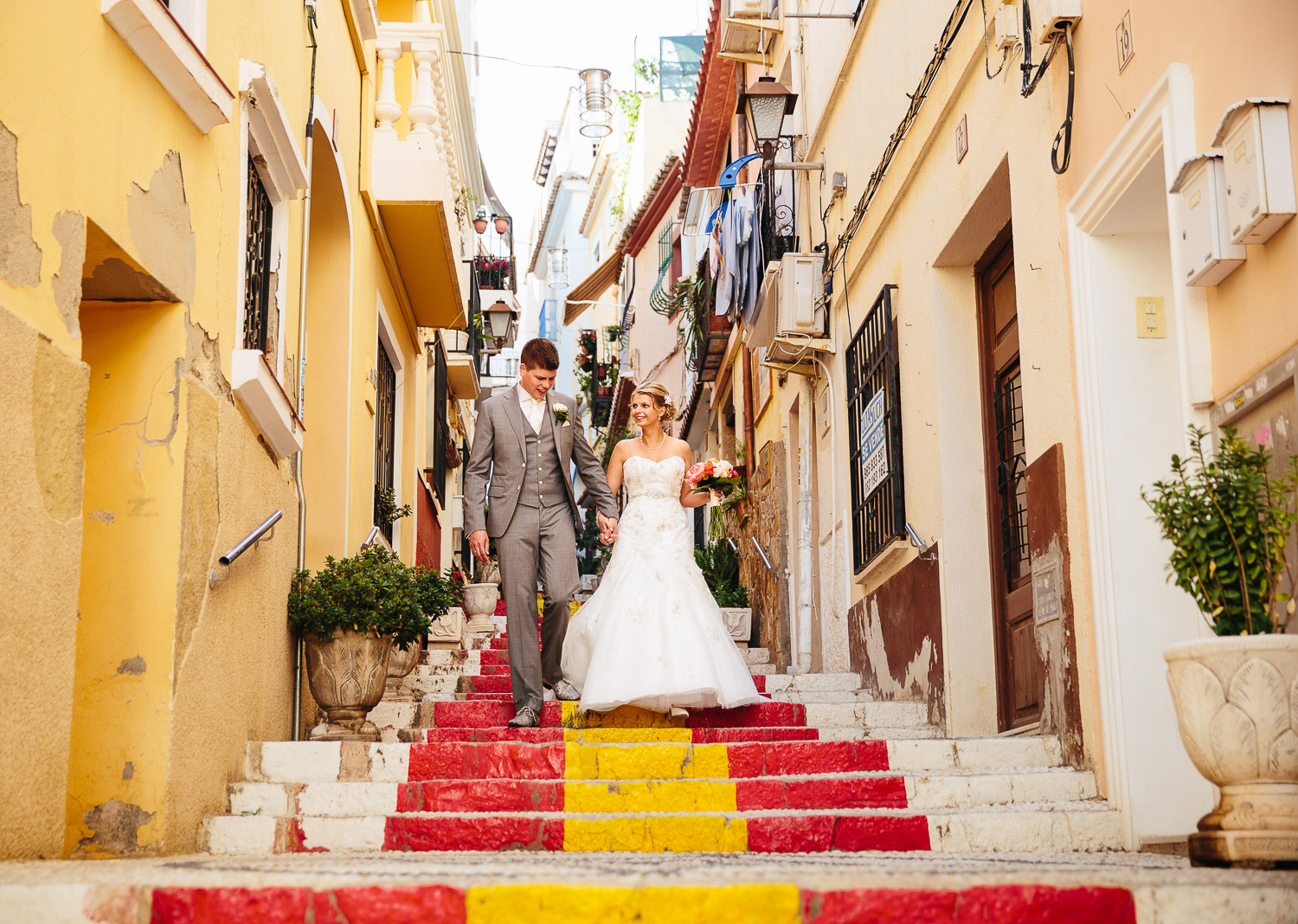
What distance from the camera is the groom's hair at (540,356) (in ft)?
23.0

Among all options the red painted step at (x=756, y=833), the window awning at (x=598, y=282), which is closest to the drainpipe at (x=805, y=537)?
the red painted step at (x=756, y=833)

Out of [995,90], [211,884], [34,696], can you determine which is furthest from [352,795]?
[995,90]

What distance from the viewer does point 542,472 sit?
6.97 metres

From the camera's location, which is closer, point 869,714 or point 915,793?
point 915,793

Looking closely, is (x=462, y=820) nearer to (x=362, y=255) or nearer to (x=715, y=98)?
(x=362, y=255)

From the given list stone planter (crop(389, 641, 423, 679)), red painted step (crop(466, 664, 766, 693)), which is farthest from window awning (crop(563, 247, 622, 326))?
stone planter (crop(389, 641, 423, 679))

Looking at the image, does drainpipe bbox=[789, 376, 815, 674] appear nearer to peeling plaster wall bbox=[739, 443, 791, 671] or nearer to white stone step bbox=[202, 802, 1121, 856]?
peeling plaster wall bbox=[739, 443, 791, 671]

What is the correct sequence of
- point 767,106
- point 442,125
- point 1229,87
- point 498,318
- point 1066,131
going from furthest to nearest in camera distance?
point 498,318 < point 442,125 < point 767,106 < point 1066,131 < point 1229,87

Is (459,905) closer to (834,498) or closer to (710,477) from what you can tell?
(710,477)

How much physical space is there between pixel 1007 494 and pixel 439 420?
9738 mm

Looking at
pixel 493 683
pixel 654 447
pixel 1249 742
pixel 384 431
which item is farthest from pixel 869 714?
pixel 384 431

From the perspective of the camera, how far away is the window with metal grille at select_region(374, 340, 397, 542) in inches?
434

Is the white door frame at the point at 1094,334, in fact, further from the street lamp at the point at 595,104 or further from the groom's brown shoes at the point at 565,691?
the street lamp at the point at 595,104

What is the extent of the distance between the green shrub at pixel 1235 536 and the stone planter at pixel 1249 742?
132 millimetres
